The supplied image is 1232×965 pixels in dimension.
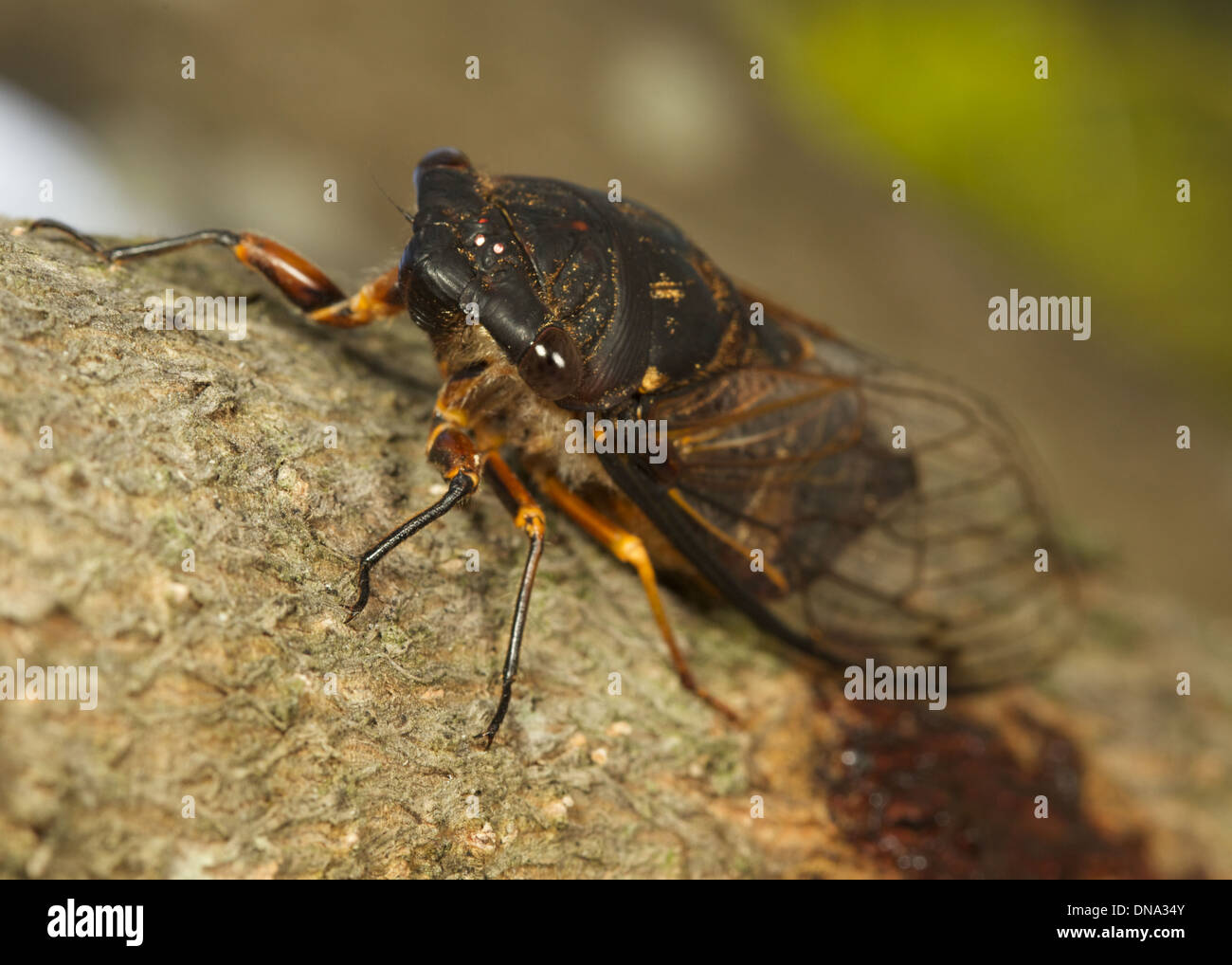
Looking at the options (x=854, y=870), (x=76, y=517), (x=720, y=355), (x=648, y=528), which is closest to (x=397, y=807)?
(x=76, y=517)

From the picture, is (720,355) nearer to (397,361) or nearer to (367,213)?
(397,361)

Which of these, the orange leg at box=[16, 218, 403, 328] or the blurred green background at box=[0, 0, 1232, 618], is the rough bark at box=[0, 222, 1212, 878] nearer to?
the orange leg at box=[16, 218, 403, 328]

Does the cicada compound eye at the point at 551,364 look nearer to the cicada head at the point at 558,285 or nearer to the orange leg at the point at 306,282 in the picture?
the cicada head at the point at 558,285

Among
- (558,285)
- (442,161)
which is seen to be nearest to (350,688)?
(558,285)

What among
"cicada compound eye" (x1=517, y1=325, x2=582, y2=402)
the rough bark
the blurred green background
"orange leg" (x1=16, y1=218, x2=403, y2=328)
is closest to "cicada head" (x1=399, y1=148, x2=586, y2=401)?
"cicada compound eye" (x1=517, y1=325, x2=582, y2=402)

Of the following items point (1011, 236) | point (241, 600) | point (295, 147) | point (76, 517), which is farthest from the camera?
point (1011, 236)

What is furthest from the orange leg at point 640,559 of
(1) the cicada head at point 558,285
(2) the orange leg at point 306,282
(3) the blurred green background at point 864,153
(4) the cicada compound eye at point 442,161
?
(3) the blurred green background at point 864,153
